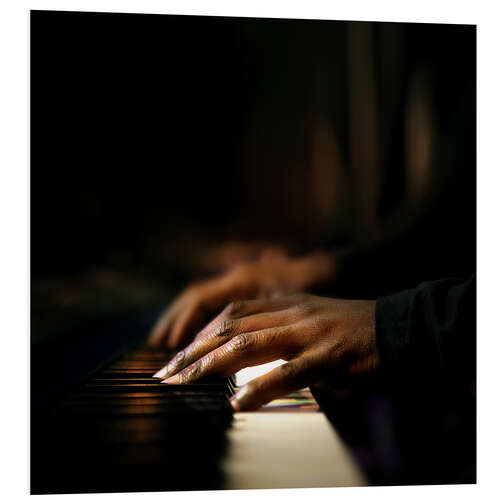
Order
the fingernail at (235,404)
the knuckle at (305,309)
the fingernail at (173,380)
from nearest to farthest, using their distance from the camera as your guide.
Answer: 1. the fingernail at (235,404)
2. the fingernail at (173,380)
3. the knuckle at (305,309)

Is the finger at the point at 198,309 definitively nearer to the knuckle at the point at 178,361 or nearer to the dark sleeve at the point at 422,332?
the knuckle at the point at 178,361

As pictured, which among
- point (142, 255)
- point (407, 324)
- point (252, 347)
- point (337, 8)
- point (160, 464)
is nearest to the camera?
point (160, 464)

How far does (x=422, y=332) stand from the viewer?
1.37 meters

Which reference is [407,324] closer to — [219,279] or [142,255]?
[219,279]

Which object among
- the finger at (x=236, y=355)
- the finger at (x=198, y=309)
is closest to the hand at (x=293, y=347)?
the finger at (x=236, y=355)

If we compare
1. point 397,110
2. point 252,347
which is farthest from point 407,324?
point 397,110

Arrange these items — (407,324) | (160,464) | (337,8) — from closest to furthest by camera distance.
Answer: (160,464) → (407,324) → (337,8)

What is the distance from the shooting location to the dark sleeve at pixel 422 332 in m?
1.34

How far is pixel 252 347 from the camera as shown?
4.05 ft

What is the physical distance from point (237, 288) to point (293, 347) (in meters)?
0.30

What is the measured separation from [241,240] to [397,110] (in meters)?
0.54

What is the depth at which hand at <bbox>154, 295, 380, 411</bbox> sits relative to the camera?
1229 millimetres
